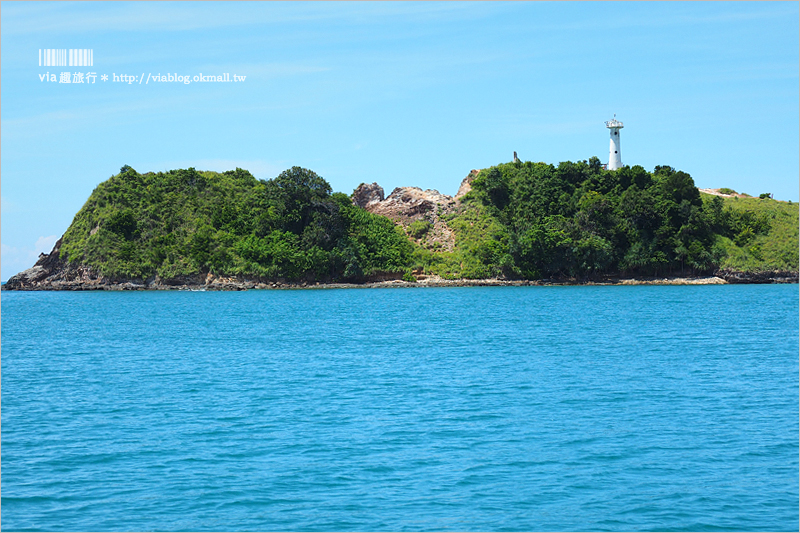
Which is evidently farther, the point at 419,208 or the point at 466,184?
the point at 466,184

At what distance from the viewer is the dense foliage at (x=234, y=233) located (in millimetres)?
109625

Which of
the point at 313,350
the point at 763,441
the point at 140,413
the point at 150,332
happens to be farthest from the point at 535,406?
the point at 150,332

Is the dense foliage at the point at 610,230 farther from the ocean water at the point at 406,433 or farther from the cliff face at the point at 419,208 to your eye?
the ocean water at the point at 406,433

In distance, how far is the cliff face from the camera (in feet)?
406

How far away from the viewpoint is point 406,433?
20172 millimetres

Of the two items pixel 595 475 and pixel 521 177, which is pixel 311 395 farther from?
pixel 521 177

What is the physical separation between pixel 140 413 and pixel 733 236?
102967 millimetres

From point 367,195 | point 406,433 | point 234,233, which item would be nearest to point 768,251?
point 367,195

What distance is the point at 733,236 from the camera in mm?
108250

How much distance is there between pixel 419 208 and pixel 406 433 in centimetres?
11201

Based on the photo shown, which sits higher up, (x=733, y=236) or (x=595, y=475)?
(x=733, y=236)

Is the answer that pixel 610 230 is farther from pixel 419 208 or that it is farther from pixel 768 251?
pixel 419 208

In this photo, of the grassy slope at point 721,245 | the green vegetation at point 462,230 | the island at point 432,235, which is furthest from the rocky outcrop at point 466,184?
the grassy slope at point 721,245

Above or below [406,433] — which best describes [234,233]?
above
